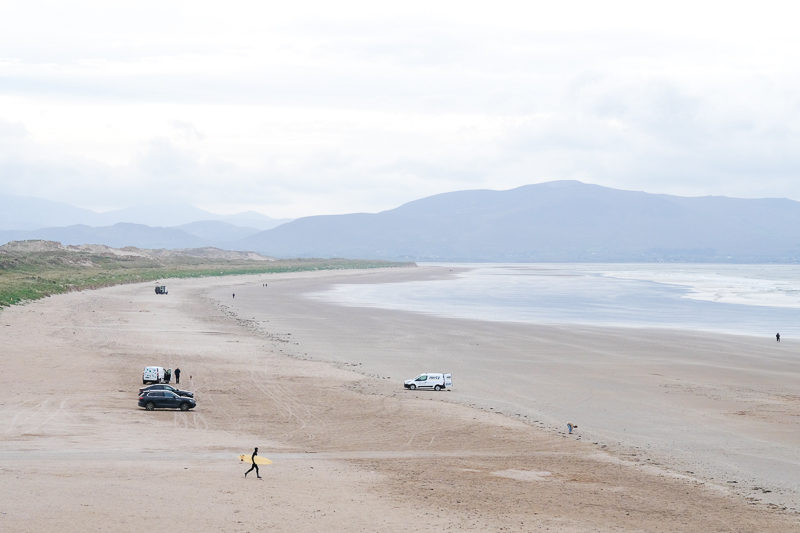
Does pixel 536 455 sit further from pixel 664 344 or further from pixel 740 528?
pixel 664 344

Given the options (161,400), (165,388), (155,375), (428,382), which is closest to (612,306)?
(428,382)

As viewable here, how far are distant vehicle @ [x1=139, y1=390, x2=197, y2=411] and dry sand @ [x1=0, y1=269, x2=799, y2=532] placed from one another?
0.52 meters

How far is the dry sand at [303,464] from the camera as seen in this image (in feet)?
56.4

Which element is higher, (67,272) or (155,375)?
(67,272)

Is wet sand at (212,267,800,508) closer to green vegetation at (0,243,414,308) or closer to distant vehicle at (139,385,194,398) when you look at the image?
distant vehicle at (139,385,194,398)

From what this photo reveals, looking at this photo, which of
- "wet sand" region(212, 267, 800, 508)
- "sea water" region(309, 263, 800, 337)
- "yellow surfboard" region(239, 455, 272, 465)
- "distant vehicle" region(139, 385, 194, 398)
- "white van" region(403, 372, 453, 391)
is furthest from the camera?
"sea water" region(309, 263, 800, 337)

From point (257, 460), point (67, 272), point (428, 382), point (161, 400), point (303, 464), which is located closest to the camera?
point (257, 460)

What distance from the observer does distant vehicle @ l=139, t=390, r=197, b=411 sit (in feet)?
90.9

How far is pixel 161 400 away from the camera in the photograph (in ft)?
91.3

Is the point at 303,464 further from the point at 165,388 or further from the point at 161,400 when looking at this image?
the point at 165,388

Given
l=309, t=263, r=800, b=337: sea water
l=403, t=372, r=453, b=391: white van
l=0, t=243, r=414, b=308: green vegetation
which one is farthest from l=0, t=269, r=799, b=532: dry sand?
l=0, t=243, r=414, b=308: green vegetation

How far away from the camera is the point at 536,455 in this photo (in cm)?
2319

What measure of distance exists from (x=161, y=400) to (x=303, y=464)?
349 inches

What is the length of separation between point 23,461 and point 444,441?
12374 mm
